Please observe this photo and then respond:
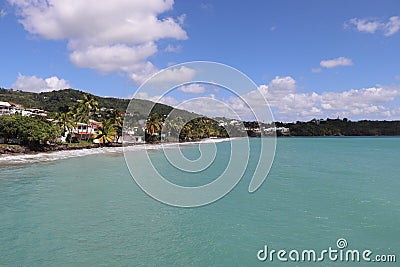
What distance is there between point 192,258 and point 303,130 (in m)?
162

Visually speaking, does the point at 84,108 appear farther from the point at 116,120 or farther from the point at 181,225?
the point at 181,225

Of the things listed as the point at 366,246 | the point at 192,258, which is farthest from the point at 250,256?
the point at 366,246

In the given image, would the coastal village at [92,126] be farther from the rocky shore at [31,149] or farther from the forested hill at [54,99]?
the forested hill at [54,99]

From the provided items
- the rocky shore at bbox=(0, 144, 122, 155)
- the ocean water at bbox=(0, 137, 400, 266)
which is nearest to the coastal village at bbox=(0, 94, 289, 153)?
the rocky shore at bbox=(0, 144, 122, 155)

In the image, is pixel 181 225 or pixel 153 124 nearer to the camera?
pixel 181 225

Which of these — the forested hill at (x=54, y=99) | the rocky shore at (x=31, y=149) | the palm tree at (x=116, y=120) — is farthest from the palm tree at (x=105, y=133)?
the forested hill at (x=54, y=99)

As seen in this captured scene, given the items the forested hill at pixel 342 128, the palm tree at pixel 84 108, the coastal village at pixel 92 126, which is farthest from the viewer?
the forested hill at pixel 342 128

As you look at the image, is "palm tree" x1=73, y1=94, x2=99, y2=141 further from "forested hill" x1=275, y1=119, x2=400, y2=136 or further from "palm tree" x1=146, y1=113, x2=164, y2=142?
"forested hill" x1=275, y1=119, x2=400, y2=136

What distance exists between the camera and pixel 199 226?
37.1ft

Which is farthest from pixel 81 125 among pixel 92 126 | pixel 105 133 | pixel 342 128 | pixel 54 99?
pixel 342 128

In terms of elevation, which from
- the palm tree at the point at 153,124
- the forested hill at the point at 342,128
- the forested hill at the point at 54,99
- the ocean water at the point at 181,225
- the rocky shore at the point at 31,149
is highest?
the forested hill at the point at 54,99

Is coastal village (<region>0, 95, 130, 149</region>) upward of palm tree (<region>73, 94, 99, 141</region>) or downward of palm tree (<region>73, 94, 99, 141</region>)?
downward

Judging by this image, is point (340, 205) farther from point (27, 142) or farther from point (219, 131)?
point (219, 131)

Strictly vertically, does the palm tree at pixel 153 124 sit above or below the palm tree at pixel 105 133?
above
